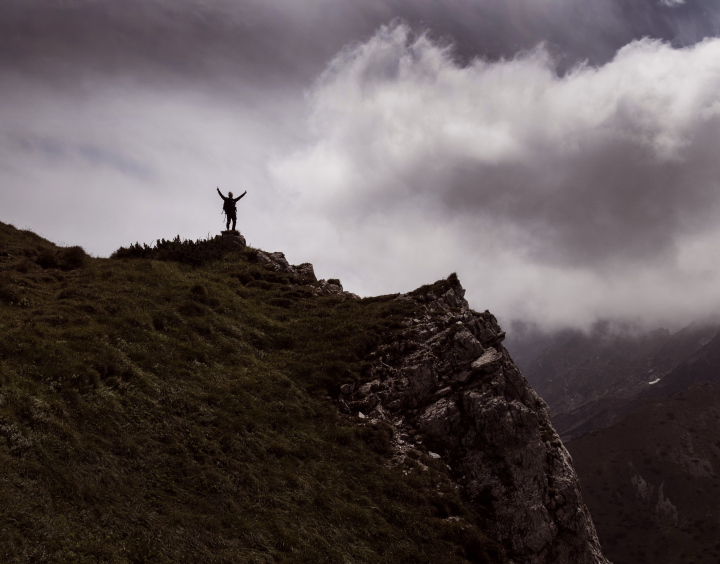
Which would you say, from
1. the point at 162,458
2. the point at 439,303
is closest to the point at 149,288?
the point at 162,458

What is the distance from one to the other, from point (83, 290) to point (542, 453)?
113ft

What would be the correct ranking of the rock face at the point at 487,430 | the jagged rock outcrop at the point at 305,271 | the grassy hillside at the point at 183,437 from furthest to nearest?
1. the jagged rock outcrop at the point at 305,271
2. the rock face at the point at 487,430
3. the grassy hillside at the point at 183,437

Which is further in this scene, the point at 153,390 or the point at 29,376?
the point at 153,390

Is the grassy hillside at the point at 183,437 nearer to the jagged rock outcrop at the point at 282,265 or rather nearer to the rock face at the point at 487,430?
the rock face at the point at 487,430

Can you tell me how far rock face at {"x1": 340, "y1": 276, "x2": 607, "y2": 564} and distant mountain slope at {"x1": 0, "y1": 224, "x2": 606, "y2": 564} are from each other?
0.14 meters

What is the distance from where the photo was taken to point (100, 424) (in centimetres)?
2414

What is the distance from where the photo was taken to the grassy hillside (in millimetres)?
20031

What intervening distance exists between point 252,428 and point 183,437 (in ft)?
16.2

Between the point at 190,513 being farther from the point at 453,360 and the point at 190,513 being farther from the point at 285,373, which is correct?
the point at 453,360

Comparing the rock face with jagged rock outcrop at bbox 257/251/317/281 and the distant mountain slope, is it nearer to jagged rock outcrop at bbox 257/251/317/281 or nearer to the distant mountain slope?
the distant mountain slope

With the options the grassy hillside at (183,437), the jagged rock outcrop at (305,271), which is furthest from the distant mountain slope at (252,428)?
the jagged rock outcrop at (305,271)

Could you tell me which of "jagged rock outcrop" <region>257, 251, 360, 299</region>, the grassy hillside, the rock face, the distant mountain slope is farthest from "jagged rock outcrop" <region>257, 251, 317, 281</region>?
the rock face

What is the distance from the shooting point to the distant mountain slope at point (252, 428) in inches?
823

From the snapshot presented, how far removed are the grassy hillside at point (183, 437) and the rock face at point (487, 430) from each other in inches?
79.2
